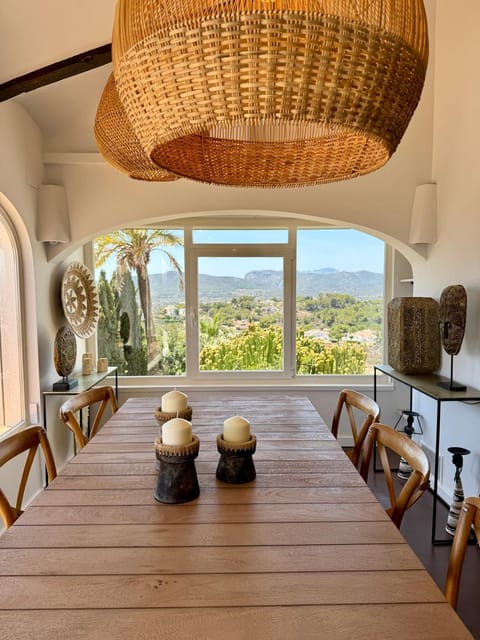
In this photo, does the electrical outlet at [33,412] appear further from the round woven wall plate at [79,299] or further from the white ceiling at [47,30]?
the white ceiling at [47,30]

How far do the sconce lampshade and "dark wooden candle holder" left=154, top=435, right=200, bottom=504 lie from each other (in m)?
2.16

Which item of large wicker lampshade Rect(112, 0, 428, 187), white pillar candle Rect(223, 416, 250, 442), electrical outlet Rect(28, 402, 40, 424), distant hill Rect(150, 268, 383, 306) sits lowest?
electrical outlet Rect(28, 402, 40, 424)

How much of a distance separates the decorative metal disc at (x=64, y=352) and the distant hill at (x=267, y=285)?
1.08 m

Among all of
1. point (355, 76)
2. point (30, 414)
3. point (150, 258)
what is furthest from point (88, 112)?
point (355, 76)

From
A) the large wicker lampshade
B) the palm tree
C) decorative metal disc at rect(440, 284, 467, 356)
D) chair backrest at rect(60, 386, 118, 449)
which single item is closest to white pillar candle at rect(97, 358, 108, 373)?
the palm tree

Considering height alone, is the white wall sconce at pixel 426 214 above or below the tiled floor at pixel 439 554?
above

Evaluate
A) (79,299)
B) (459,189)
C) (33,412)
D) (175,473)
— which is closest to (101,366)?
(79,299)

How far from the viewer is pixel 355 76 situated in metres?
0.80

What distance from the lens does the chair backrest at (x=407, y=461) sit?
4.58 ft

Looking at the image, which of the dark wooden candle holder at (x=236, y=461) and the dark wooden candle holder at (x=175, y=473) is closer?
the dark wooden candle holder at (x=175, y=473)

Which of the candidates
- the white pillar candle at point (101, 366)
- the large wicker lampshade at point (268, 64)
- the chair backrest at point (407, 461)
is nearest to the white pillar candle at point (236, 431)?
the chair backrest at point (407, 461)

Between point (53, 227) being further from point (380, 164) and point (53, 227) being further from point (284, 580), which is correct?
point (284, 580)

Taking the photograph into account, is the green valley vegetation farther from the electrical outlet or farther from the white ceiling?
the white ceiling

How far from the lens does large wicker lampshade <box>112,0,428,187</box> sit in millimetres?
764
